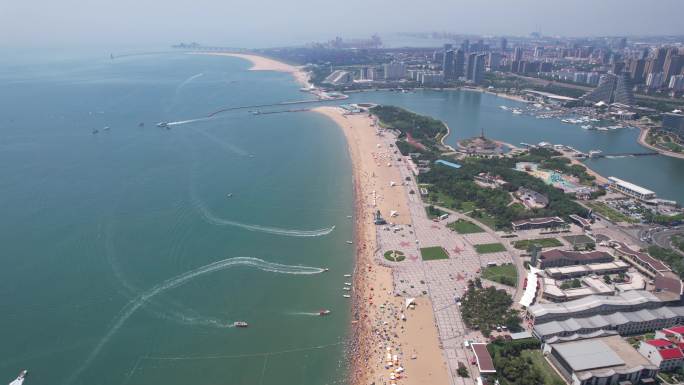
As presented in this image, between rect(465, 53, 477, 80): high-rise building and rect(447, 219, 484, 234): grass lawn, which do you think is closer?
rect(447, 219, 484, 234): grass lawn

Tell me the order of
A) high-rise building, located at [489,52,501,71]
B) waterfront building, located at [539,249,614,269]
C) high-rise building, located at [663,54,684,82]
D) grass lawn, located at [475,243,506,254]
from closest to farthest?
waterfront building, located at [539,249,614,269] → grass lawn, located at [475,243,506,254] → high-rise building, located at [663,54,684,82] → high-rise building, located at [489,52,501,71]

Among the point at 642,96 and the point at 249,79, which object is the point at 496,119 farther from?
the point at 249,79

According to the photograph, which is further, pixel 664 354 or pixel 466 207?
pixel 466 207

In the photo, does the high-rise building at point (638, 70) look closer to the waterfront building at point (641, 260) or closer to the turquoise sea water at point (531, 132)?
the turquoise sea water at point (531, 132)

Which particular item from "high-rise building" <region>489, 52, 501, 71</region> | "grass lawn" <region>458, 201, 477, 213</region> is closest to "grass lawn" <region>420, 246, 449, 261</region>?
"grass lawn" <region>458, 201, 477, 213</region>

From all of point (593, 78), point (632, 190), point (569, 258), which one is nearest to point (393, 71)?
point (593, 78)

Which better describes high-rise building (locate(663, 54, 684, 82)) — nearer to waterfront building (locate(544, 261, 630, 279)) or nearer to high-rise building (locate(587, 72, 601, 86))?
high-rise building (locate(587, 72, 601, 86))

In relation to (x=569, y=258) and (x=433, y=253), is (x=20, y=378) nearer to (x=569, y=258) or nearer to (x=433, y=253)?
(x=433, y=253)
